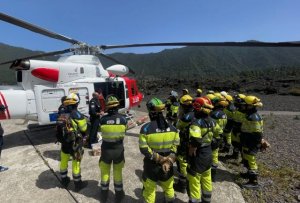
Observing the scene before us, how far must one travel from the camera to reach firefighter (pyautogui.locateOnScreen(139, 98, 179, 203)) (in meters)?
3.95

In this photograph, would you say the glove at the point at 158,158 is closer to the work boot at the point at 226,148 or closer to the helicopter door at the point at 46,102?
the work boot at the point at 226,148

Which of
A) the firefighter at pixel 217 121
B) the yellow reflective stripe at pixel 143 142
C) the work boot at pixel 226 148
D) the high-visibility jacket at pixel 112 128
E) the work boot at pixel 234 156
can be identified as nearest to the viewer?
the yellow reflective stripe at pixel 143 142

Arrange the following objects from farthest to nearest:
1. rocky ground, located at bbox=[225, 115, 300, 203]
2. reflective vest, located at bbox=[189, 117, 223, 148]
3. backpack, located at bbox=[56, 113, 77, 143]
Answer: rocky ground, located at bbox=[225, 115, 300, 203], backpack, located at bbox=[56, 113, 77, 143], reflective vest, located at bbox=[189, 117, 223, 148]

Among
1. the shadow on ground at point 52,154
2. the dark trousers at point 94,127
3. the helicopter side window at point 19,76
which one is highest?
the helicopter side window at point 19,76

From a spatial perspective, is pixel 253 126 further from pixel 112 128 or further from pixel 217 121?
pixel 112 128

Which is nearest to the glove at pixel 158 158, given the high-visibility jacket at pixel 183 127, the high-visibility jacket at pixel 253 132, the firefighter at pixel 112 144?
the firefighter at pixel 112 144

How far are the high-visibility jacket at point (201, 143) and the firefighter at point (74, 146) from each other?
93.1 inches

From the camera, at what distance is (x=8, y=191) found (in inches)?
213

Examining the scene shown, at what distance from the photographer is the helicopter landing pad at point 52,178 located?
16.7ft

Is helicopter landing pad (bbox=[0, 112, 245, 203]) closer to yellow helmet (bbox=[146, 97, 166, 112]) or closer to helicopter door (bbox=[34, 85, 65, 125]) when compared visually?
helicopter door (bbox=[34, 85, 65, 125])

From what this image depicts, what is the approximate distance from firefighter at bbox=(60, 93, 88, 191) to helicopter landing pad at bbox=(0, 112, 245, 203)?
335mm

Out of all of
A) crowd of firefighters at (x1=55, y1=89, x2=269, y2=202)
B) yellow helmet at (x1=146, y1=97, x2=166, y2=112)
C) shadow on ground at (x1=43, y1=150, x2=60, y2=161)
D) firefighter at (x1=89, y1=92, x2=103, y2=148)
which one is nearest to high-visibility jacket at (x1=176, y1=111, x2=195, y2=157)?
crowd of firefighters at (x1=55, y1=89, x2=269, y2=202)

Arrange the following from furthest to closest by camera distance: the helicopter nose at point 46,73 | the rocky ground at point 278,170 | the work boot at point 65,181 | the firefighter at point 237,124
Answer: the helicopter nose at point 46,73, the firefighter at point 237,124, the work boot at point 65,181, the rocky ground at point 278,170

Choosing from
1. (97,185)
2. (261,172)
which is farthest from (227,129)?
(97,185)
